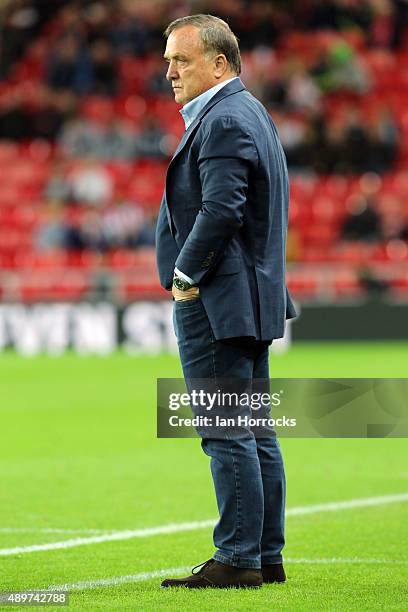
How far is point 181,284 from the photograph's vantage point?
5.34 m

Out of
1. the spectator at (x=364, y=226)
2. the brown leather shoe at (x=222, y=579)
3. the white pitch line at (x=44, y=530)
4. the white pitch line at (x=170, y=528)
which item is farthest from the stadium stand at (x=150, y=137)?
the brown leather shoe at (x=222, y=579)

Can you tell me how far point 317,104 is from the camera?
88.0ft

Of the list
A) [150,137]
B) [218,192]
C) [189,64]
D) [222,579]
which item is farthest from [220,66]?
[150,137]

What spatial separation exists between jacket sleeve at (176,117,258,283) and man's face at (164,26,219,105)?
0.25 m

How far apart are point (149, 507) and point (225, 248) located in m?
2.89

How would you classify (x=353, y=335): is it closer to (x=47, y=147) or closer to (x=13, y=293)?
(x=13, y=293)

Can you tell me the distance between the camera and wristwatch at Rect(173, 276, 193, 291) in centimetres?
533

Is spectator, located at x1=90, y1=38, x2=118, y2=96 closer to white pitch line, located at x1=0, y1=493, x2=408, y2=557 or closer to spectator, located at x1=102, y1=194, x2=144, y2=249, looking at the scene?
spectator, located at x1=102, y1=194, x2=144, y2=249

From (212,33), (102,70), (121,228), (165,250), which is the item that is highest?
(212,33)

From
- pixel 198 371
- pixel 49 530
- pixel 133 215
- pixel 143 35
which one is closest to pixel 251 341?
pixel 198 371

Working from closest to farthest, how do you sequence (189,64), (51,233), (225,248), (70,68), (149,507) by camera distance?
(225,248)
(189,64)
(149,507)
(51,233)
(70,68)

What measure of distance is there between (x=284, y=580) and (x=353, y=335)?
54.6 feet

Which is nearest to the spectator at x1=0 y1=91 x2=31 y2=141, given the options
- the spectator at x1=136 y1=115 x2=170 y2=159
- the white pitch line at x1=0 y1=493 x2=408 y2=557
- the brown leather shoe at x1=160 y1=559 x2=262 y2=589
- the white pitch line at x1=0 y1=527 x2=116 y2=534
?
the spectator at x1=136 y1=115 x2=170 y2=159

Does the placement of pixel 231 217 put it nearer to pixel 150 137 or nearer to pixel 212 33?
pixel 212 33
